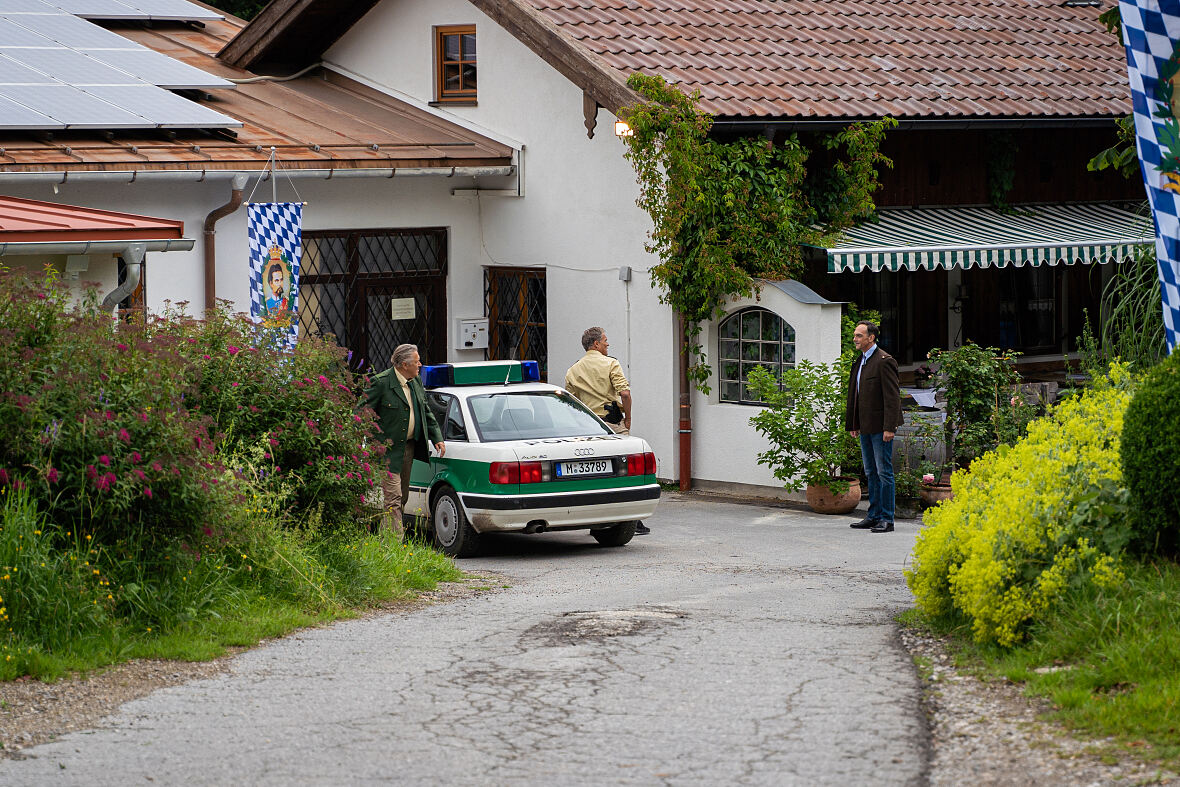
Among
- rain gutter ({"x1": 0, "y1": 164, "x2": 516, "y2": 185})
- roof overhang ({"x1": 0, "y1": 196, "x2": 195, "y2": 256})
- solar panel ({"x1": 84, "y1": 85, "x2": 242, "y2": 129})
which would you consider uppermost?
solar panel ({"x1": 84, "y1": 85, "x2": 242, "y2": 129})

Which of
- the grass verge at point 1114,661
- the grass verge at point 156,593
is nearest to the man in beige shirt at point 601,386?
the grass verge at point 156,593

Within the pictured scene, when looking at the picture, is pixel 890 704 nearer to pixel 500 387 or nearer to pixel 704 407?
pixel 500 387

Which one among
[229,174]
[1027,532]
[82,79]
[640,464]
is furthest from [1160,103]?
[82,79]

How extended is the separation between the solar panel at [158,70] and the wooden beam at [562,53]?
323cm

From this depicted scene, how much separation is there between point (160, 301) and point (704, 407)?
5703 millimetres

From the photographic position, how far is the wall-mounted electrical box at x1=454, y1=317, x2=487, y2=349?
743 inches

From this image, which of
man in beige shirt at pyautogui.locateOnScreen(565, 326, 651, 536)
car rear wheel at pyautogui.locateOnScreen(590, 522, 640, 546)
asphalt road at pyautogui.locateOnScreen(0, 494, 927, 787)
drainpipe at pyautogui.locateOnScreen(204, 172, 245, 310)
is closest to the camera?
asphalt road at pyautogui.locateOnScreen(0, 494, 927, 787)

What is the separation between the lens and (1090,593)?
7402 millimetres

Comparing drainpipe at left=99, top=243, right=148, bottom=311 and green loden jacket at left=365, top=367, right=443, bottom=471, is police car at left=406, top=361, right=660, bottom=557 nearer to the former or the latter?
green loden jacket at left=365, top=367, right=443, bottom=471

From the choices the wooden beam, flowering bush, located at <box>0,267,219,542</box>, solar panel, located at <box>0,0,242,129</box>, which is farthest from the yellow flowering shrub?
solar panel, located at <box>0,0,242,129</box>

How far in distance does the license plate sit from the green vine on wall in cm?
407

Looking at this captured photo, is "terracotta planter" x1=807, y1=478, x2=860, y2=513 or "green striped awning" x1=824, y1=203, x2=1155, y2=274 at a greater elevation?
"green striped awning" x1=824, y1=203, x2=1155, y2=274

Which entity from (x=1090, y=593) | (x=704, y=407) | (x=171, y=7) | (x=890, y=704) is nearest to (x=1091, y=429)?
(x=1090, y=593)

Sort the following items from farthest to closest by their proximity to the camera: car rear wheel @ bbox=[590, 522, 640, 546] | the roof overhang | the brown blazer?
the brown blazer → car rear wheel @ bbox=[590, 522, 640, 546] → the roof overhang
